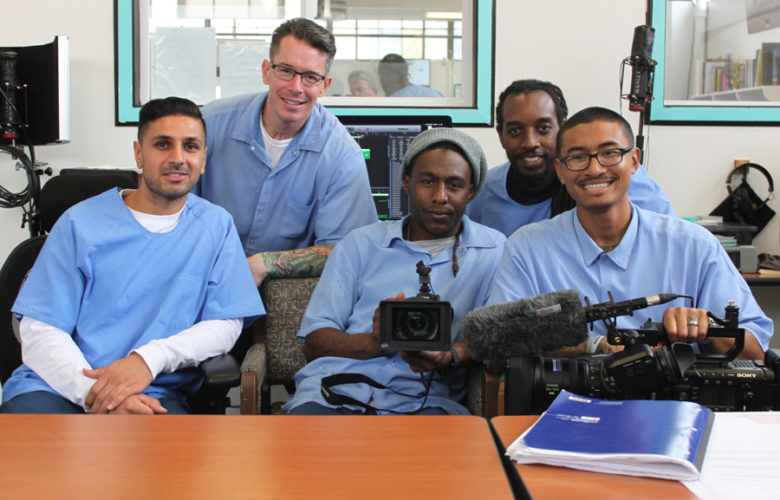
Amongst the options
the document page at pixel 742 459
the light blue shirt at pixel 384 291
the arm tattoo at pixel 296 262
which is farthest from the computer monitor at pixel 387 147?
the document page at pixel 742 459

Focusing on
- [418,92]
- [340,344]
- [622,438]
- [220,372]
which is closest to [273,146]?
[340,344]

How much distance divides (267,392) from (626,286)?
3.56ft

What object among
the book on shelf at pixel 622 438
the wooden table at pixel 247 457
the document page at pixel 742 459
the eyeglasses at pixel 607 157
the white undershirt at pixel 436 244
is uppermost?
the eyeglasses at pixel 607 157

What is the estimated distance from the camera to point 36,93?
337cm

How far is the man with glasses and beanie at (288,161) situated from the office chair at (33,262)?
416 mm

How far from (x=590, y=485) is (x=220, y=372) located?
1.07m

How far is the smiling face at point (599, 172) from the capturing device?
1.82 metres

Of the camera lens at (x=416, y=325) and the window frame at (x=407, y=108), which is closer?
the camera lens at (x=416, y=325)

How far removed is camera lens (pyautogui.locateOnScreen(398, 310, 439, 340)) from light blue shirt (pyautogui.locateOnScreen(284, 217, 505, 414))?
0.46 meters

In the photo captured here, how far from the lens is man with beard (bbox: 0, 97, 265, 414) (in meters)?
1.77

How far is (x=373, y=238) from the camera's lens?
2135 millimetres

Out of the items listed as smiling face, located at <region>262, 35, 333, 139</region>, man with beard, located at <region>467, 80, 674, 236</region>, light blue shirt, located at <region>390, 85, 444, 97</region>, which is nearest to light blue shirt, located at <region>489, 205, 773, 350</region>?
man with beard, located at <region>467, 80, 674, 236</region>

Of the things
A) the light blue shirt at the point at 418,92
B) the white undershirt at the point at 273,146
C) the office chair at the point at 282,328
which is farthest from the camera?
the light blue shirt at the point at 418,92

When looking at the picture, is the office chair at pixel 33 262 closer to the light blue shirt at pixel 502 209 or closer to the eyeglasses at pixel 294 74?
the eyeglasses at pixel 294 74
